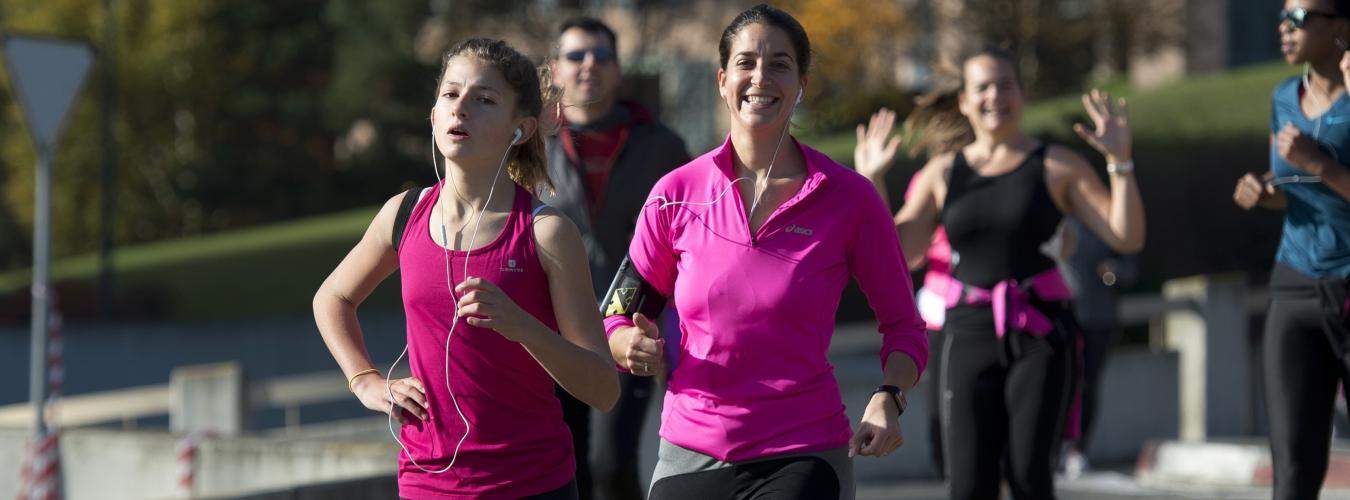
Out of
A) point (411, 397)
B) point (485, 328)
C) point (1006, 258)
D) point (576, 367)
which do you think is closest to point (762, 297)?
point (576, 367)

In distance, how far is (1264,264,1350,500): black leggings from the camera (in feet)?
21.0

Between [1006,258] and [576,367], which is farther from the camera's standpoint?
[1006,258]

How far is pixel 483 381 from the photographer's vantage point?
169 inches

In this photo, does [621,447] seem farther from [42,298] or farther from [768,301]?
[42,298]

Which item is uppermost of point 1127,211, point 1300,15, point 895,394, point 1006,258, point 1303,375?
point 1300,15

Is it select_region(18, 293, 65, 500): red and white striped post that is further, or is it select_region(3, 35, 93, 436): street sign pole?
select_region(3, 35, 93, 436): street sign pole

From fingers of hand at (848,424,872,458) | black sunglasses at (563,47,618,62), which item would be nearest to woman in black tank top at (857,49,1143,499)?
black sunglasses at (563,47,618,62)

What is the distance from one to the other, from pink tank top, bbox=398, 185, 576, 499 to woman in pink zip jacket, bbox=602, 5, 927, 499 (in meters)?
0.29

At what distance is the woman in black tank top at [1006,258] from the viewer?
6672 mm

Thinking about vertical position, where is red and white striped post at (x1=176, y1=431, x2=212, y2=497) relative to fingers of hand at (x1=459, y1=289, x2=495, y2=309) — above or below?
below

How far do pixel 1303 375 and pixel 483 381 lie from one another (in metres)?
3.27

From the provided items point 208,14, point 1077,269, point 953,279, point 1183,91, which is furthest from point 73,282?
point 953,279

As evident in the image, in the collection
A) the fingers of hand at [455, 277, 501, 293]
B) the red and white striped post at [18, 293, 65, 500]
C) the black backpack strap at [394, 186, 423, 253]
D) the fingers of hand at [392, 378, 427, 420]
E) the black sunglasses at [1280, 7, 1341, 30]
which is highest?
the black sunglasses at [1280, 7, 1341, 30]

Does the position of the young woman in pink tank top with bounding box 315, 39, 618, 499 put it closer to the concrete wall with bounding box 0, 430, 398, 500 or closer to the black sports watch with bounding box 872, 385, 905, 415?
the black sports watch with bounding box 872, 385, 905, 415
